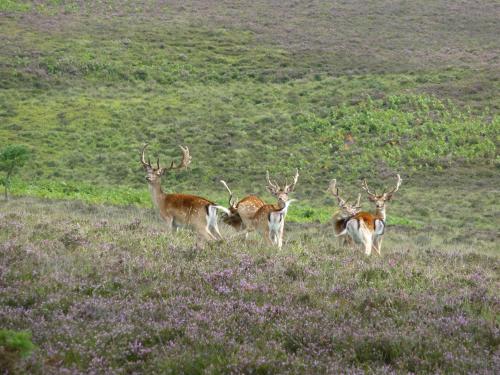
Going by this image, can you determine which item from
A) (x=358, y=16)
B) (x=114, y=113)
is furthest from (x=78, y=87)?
(x=358, y=16)

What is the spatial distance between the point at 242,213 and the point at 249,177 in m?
17.0

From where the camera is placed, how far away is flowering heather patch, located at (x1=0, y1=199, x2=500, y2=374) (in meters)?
5.61

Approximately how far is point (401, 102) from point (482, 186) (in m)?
11.2

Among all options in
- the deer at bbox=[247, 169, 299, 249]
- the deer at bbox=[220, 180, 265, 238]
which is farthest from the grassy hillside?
the deer at bbox=[247, 169, 299, 249]

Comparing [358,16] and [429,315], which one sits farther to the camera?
[358,16]

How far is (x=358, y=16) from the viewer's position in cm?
6084

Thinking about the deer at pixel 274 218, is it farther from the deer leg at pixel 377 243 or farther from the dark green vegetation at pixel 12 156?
the dark green vegetation at pixel 12 156

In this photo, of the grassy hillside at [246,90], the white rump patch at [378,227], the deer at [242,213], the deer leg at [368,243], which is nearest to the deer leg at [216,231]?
the deer at [242,213]

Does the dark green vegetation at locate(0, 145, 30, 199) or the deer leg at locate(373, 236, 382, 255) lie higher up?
the dark green vegetation at locate(0, 145, 30, 199)

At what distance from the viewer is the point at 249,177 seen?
30656mm

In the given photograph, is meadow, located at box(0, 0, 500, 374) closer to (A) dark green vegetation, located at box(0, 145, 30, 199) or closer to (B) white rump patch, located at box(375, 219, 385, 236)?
(B) white rump patch, located at box(375, 219, 385, 236)

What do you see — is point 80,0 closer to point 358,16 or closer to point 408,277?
point 358,16

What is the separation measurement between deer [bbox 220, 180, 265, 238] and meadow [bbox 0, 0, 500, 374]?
815 mm

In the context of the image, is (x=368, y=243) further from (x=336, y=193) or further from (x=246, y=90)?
(x=246, y=90)
